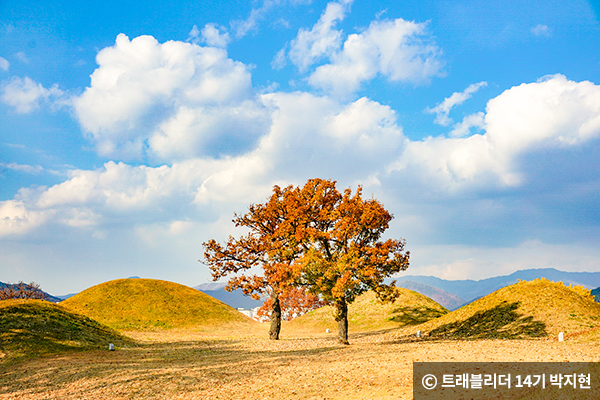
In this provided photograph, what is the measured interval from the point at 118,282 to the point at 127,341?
3154cm

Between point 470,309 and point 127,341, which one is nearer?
point 127,341

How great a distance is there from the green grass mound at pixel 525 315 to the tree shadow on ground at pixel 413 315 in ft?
34.6

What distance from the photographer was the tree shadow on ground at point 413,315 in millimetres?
51531

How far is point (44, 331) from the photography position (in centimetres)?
3164

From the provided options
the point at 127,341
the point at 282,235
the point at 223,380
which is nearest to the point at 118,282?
the point at 127,341

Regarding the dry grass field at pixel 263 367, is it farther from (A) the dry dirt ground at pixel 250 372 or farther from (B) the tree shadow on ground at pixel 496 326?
(B) the tree shadow on ground at pixel 496 326

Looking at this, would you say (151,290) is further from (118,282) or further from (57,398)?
(57,398)

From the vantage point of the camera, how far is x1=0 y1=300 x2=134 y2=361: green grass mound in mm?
28156

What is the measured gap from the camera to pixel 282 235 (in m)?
32.9
